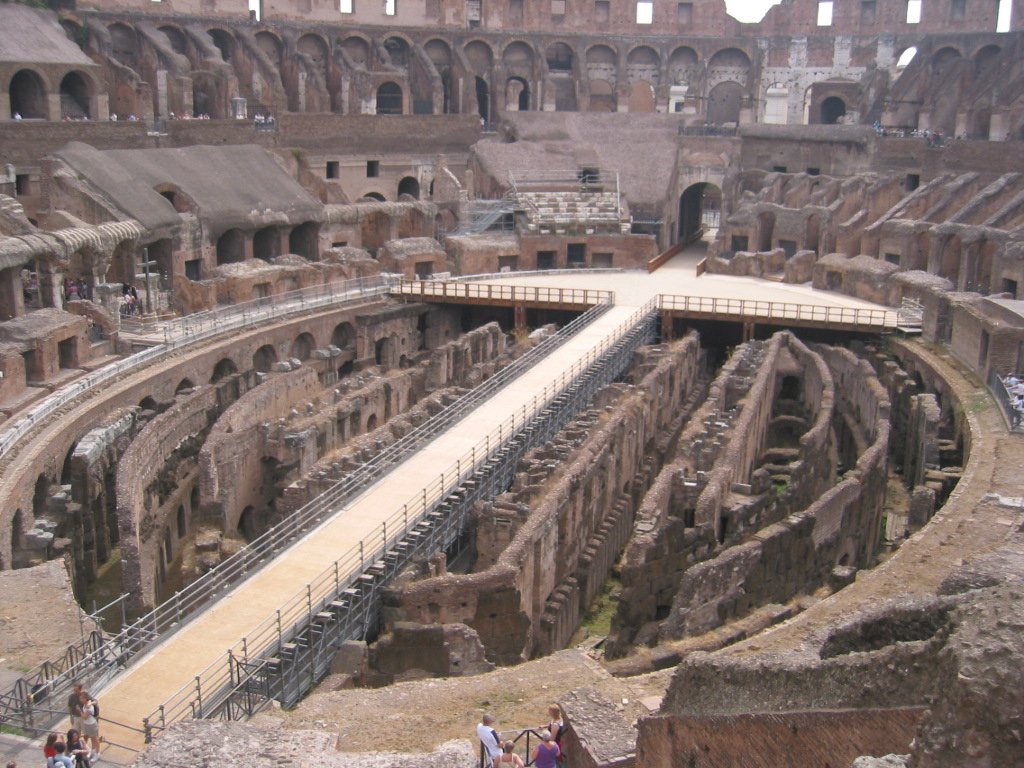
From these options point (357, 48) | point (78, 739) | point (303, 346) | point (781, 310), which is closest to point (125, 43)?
point (357, 48)

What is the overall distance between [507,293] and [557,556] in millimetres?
21609

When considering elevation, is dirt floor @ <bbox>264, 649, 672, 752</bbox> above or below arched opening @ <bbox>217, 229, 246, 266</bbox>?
below

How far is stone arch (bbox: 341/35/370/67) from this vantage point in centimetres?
5591

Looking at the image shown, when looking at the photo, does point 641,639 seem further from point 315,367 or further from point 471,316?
point 471,316

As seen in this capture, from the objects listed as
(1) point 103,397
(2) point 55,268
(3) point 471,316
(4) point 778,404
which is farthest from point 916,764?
(3) point 471,316

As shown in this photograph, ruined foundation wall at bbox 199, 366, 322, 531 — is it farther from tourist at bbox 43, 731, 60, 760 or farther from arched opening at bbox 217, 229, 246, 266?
arched opening at bbox 217, 229, 246, 266

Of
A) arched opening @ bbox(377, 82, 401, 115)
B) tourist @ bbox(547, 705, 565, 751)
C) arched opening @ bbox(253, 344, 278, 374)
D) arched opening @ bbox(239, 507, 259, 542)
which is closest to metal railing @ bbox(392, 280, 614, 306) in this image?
arched opening @ bbox(253, 344, 278, 374)

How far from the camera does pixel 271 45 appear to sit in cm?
5425

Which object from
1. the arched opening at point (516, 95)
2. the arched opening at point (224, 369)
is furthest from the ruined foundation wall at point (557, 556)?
the arched opening at point (516, 95)

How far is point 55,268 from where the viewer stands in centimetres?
3056

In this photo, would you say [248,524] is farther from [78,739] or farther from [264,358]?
[78,739]

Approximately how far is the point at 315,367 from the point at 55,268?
7528 millimetres

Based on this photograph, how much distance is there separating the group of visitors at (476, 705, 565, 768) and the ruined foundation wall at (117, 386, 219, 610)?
10362mm

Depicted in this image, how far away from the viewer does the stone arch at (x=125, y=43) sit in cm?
4881
